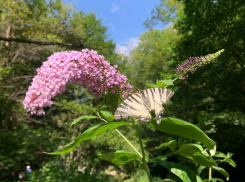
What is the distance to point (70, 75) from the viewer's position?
1.67m

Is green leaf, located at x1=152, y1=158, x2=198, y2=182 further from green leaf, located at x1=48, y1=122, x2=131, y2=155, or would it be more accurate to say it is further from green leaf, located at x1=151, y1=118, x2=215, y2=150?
green leaf, located at x1=48, y1=122, x2=131, y2=155

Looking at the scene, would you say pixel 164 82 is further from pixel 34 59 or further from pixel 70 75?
pixel 34 59

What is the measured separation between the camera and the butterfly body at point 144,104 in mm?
1068

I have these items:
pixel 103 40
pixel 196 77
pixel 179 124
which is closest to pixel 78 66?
pixel 179 124

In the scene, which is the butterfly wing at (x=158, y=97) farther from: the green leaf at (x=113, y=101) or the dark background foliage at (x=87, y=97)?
the dark background foliage at (x=87, y=97)

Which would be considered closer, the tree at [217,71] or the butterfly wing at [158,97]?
the butterfly wing at [158,97]

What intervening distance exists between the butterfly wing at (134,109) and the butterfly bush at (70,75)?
0.45 metres

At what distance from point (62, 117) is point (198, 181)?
10.7 meters

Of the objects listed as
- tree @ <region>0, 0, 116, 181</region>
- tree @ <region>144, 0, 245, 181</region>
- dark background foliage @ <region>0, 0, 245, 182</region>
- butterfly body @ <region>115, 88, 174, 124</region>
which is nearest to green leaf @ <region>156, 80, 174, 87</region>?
butterfly body @ <region>115, 88, 174, 124</region>

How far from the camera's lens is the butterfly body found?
1.07 m

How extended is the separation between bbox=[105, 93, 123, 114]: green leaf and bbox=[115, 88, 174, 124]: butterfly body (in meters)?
0.19

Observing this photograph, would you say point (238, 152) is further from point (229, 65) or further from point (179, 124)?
point (179, 124)

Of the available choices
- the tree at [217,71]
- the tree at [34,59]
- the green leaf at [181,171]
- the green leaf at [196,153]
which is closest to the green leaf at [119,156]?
→ the green leaf at [181,171]

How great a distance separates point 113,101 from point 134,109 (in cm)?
24
